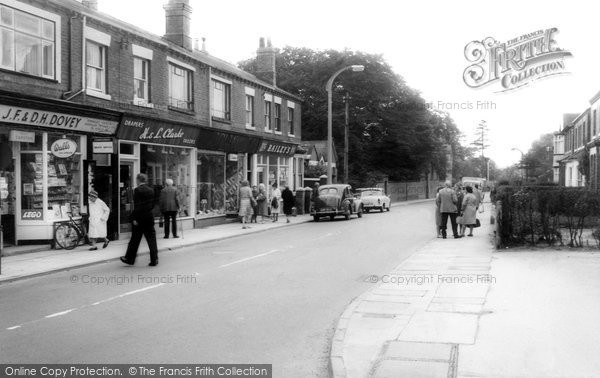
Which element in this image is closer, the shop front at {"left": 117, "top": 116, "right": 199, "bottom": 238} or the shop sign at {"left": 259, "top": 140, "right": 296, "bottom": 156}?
the shop front at {"left": 117, "top": 116, "right": 199, "bottom": 238}

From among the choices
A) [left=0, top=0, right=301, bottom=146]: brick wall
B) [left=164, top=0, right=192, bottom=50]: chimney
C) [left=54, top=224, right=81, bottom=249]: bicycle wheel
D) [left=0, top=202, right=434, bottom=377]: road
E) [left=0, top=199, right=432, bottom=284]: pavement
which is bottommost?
[left=0, top=202, right=434, bottom=377]: road

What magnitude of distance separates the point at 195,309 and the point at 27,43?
10.5 metres

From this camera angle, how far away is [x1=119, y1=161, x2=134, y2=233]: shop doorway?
64.6 ft

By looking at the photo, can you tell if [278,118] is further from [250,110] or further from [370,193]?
[370,193]

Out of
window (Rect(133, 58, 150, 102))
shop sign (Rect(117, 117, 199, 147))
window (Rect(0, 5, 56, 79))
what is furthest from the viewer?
window (Rect(133, 58, 150, 102))

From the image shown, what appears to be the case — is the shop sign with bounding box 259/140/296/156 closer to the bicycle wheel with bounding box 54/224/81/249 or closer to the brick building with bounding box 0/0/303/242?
the brick building with bounding box 0/0/303/242

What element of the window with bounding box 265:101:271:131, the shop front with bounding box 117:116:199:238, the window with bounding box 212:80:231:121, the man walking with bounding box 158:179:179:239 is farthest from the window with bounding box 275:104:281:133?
the man walking with bounding box 158:179:179:239

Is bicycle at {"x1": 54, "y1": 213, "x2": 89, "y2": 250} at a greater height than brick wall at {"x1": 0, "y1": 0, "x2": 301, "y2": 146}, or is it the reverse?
brick wall at {"x1": 0, "y1": 0, "x2": 301, "y2": 146}

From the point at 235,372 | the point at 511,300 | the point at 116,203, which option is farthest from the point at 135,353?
the point at 116,203

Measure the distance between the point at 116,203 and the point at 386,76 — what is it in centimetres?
3940

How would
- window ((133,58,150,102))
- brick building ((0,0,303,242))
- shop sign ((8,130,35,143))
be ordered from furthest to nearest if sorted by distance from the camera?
window ((133,58,150,102))
brick building ((0,0,303,242))
shop sign ((8,130,35,143))

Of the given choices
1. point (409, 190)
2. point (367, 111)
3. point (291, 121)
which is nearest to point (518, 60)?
point (291, 121)

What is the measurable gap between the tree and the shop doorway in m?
34.8

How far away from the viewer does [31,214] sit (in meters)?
16.0
